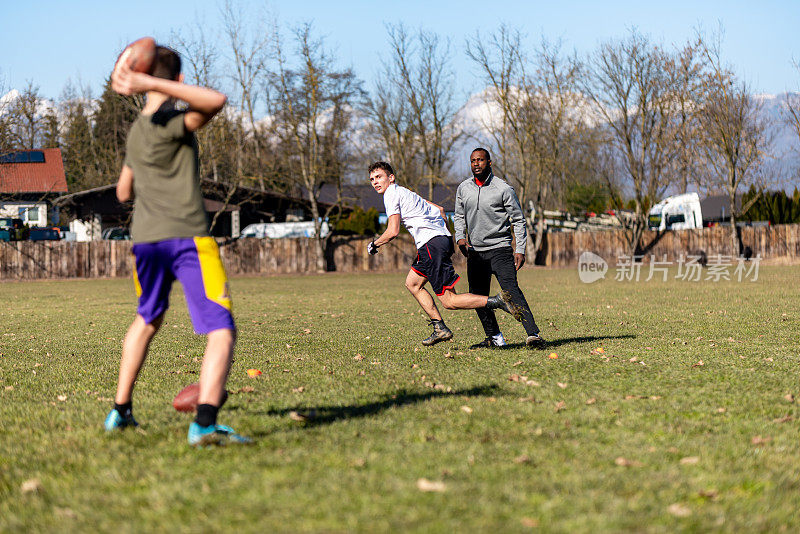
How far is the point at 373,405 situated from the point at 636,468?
2.21 metres

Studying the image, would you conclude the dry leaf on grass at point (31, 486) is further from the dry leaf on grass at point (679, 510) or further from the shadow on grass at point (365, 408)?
the dry leaf on grass at point (679, 510)

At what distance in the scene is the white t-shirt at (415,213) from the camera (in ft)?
28.4

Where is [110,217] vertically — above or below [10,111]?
below

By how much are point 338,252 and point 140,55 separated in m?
38.0

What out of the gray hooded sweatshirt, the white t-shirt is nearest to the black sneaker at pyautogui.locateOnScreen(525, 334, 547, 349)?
the gray hooded sweatshirt

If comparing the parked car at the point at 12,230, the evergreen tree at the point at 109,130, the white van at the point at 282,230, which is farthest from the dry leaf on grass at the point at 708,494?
the evergreen tree at the point at 109,130

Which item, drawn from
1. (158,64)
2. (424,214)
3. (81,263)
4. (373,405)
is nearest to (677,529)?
(373,405)

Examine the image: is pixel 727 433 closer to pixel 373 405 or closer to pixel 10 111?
pixel 373 405

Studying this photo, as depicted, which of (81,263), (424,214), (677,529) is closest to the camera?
(677,529)

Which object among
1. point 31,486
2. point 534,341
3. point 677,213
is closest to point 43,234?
point 677,213

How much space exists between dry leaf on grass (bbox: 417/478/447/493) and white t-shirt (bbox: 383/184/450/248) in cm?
534

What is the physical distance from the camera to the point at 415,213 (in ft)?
28.6

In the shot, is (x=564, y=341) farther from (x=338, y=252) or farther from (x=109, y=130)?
(x=109, y=130)

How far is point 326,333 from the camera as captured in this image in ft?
37.0
